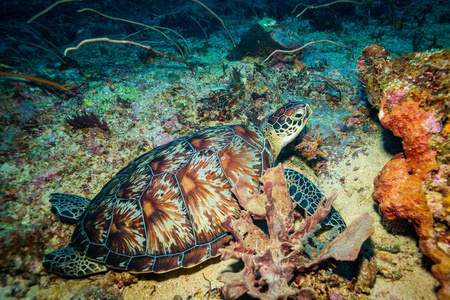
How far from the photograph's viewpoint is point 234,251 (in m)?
1.45

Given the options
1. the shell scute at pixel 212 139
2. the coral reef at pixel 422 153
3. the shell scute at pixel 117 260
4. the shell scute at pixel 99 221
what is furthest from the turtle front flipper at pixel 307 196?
the shell scute at pixel 99 221

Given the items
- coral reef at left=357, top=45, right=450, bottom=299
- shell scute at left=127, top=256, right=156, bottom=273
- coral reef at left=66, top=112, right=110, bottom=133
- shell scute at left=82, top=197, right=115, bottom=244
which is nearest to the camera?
coral reef at left=357, top=45, right=450, bottom=299

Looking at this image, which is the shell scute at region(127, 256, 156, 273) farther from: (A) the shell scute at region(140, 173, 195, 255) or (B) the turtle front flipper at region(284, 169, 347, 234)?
(B) the turtle front flipper at region(284, 169, 347, 234)

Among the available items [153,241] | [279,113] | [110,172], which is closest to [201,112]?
[279,113]

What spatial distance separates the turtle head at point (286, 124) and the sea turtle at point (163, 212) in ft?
2.28

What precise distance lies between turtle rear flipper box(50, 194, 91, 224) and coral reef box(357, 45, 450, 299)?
326cm

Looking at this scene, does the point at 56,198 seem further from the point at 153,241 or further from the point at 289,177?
the point at 289,177

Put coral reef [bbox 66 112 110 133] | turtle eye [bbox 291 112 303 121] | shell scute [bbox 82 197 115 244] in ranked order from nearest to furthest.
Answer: shell scute [bbox 82 197 115 244], turtle eye [bbox 291 112 303 121], coral reef [bbox 66 112 110 133]

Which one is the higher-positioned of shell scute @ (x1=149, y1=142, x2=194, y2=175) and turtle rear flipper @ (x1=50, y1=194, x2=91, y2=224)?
shell scute @ (x1=149, y1=142, x2=194, y2=175)

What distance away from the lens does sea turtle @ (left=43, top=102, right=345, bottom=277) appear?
175 centimetres

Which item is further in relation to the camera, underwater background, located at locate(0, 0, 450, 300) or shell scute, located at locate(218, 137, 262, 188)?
shell scute, located at locate(218, 137, 262, 188)

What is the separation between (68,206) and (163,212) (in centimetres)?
132

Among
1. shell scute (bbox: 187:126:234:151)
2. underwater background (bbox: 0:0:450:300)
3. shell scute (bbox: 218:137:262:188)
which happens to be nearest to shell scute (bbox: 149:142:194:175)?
shell scute (bbox: 187:126:234:151)

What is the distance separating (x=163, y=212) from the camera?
1818mm
